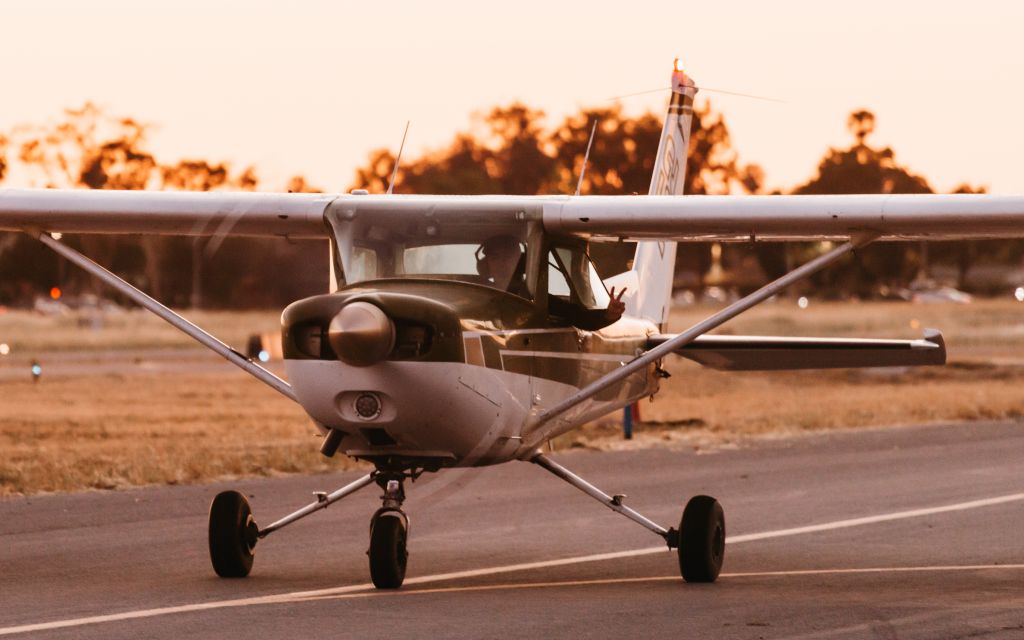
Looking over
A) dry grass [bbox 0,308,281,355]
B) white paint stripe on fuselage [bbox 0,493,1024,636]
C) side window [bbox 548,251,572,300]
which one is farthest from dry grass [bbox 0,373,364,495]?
dry grass [bbox 0,308,281,355]

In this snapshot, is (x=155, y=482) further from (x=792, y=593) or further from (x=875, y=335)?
(x=875, y=335)

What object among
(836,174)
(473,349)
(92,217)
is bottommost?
(473,349)

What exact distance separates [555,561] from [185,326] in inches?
112

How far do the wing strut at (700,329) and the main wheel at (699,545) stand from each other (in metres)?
0.91

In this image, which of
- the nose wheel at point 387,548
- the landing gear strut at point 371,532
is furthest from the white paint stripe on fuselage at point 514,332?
the nose wheel at point 387,548

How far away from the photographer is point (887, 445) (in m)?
21.8

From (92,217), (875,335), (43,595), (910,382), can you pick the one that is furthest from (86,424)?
(875,335)

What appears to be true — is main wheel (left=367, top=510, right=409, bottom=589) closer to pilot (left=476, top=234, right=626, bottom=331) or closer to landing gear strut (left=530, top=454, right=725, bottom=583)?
pilot (left=476, top=234, right=626, bottom=331)

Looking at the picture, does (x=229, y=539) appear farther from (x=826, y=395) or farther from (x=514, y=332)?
(x=826, y=395)

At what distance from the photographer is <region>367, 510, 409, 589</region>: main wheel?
1005 cm

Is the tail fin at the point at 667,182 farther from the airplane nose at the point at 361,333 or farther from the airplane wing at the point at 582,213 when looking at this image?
the airplane nose at the point at 361,333

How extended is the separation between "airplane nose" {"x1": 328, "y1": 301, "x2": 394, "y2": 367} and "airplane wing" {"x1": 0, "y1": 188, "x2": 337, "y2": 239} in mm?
2709

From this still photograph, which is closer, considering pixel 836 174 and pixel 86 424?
pixel 86 424

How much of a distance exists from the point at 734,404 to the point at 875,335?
29349 millimetres
